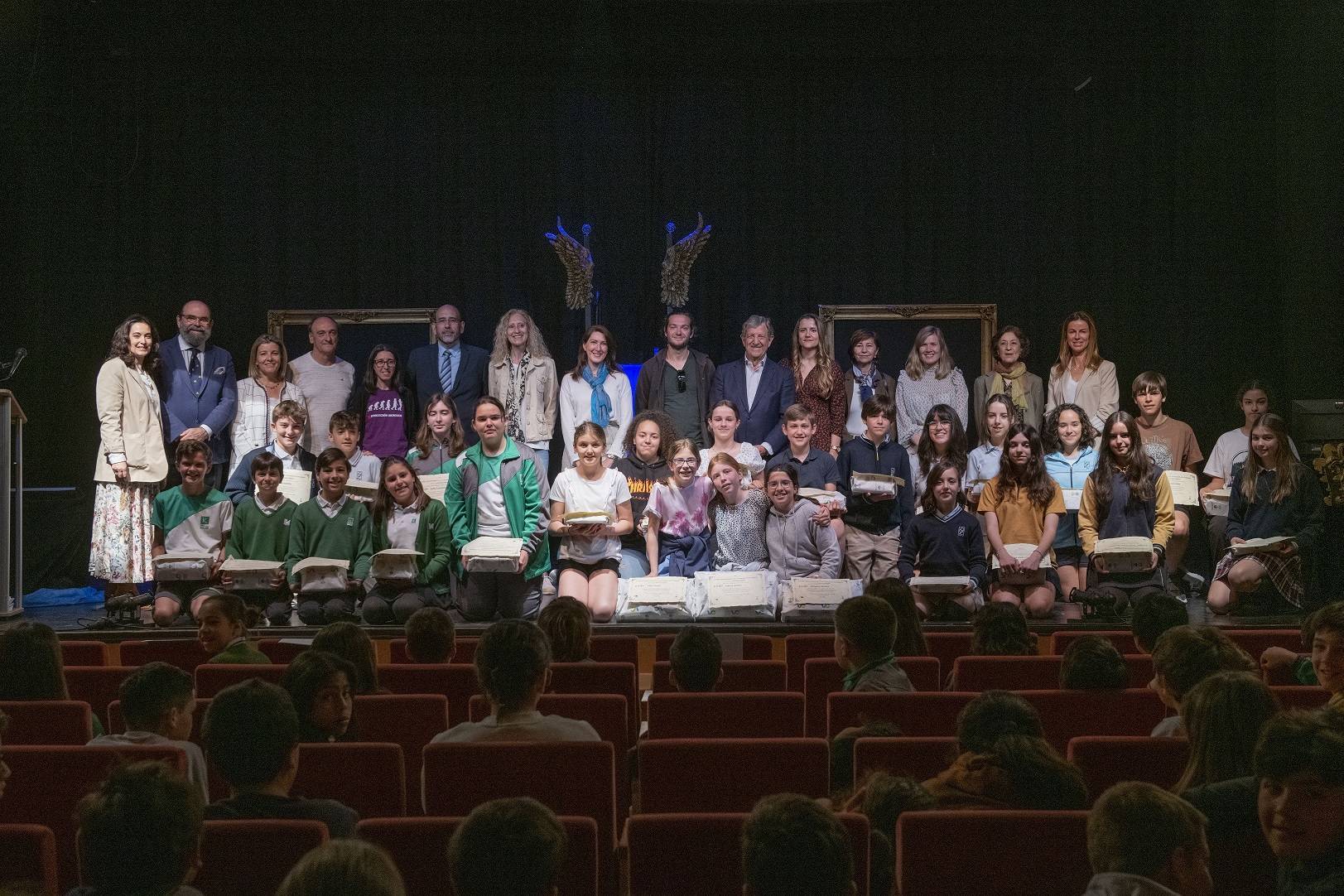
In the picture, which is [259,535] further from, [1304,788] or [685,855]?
[1304,788]

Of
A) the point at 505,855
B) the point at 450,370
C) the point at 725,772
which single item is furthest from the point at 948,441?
the point at 505,855

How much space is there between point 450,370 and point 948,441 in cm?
332

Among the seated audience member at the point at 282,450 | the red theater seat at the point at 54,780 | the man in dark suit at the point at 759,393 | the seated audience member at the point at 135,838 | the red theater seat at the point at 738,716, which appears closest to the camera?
the seated audience member at the point at 135,838

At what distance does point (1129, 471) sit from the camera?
23.6ft

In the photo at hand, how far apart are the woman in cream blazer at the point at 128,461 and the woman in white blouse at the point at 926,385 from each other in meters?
4.58

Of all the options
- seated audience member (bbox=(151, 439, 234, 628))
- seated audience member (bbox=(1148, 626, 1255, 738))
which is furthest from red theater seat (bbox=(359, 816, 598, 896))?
seated audience member (bbox=(151, 439, 234, 628))

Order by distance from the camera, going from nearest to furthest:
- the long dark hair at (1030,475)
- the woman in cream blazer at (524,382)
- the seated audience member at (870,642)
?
1. the seated audience member at (870,642)
2. the long dark hair at (1030,475)
3. the woman in cream blazer at (524,382)

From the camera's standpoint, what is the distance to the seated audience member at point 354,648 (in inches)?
156

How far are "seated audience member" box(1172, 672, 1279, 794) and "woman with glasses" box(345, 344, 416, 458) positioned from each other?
6267 millimetres

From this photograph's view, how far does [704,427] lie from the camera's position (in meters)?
8.38

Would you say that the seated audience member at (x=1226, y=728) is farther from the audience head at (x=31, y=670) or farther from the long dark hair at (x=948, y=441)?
the long dark hair at (x=948, y=441)

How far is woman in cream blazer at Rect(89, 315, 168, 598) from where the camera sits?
766 centimetres

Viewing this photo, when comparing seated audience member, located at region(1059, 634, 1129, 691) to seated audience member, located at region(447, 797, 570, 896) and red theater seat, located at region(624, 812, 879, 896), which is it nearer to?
red theater seat, located at region(624, 812, 879, 896)

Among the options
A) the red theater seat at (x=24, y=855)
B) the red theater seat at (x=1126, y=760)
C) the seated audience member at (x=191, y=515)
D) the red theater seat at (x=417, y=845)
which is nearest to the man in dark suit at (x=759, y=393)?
the seated audience member at (x=191, y=515)
